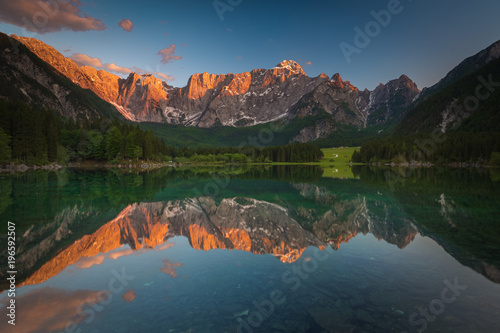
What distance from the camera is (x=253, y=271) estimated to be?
46.4 ft

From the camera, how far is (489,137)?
476 ft

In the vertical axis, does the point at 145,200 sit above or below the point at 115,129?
below

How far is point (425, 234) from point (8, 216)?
3596cm

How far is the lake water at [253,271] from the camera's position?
370 inches

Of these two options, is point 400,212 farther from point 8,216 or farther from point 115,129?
point 115,129

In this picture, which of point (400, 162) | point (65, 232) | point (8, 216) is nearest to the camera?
point (65, 232)

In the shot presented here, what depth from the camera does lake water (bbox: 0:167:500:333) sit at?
9.40 metres

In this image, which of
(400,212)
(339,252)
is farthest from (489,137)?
(339,252)
